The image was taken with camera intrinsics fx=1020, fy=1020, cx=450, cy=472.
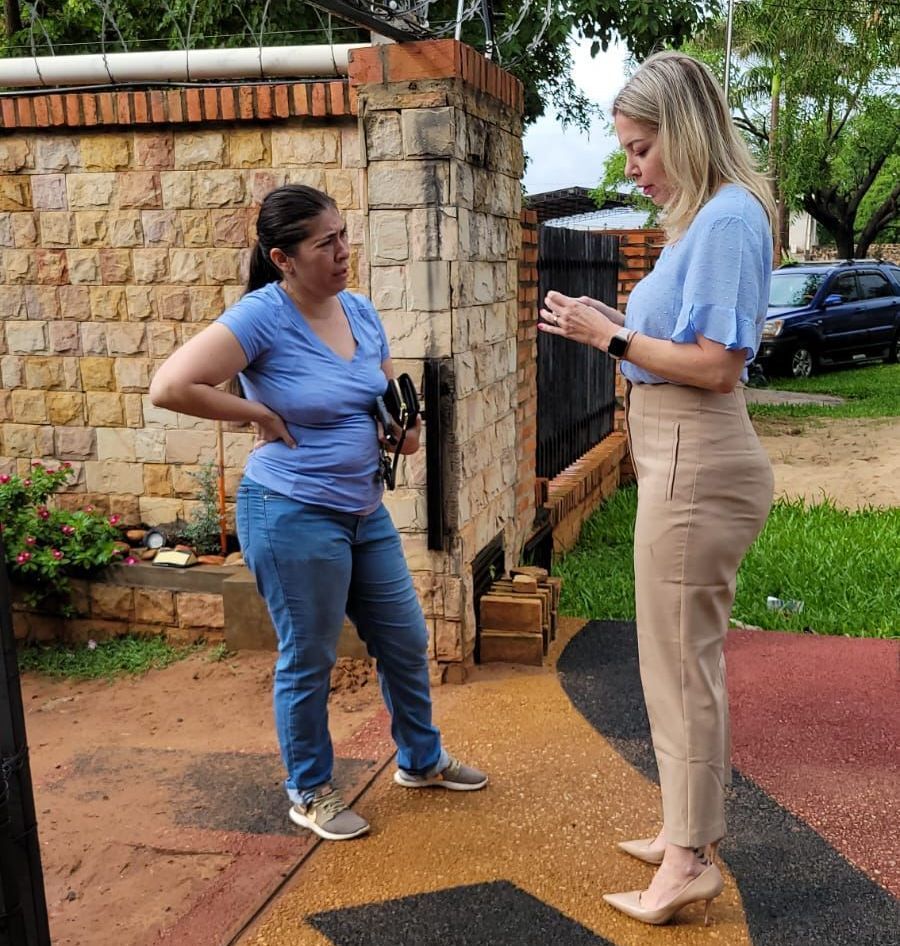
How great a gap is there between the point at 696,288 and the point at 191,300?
11.4ft

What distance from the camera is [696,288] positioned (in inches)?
A: 92.4

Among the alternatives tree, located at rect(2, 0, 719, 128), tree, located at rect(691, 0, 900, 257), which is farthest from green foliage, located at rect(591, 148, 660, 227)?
tree, located at rect(2, 0, 719, 128)

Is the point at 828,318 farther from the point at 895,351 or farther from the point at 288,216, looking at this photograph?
the point at 288,216

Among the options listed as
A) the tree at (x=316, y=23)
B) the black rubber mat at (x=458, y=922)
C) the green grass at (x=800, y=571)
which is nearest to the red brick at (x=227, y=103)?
the green grass at (x=800, y=571)

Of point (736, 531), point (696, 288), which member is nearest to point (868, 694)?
point (736, 531)

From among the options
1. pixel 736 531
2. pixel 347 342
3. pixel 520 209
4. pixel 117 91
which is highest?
pixel 117 91

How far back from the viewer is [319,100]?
4723 mm

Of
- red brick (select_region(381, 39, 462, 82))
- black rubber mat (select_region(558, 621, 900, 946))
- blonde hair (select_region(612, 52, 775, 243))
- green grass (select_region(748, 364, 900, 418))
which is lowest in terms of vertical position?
black rubber mat (select_region(558, 621, 900, 946))

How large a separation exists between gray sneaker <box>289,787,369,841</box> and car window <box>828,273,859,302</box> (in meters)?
14.5

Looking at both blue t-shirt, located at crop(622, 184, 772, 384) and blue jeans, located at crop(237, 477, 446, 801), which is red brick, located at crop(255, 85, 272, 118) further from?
blue t-shirt, located at crop(622, 184, 772, 384)

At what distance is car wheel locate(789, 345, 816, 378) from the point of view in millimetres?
15292

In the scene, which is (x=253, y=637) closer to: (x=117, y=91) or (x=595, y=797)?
(x=595, y=797)

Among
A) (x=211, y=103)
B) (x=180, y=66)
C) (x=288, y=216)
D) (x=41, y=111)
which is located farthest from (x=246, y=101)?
(x=288, y=216)

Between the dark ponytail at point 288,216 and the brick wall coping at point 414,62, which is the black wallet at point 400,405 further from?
the brick wall coping at point 414,62
